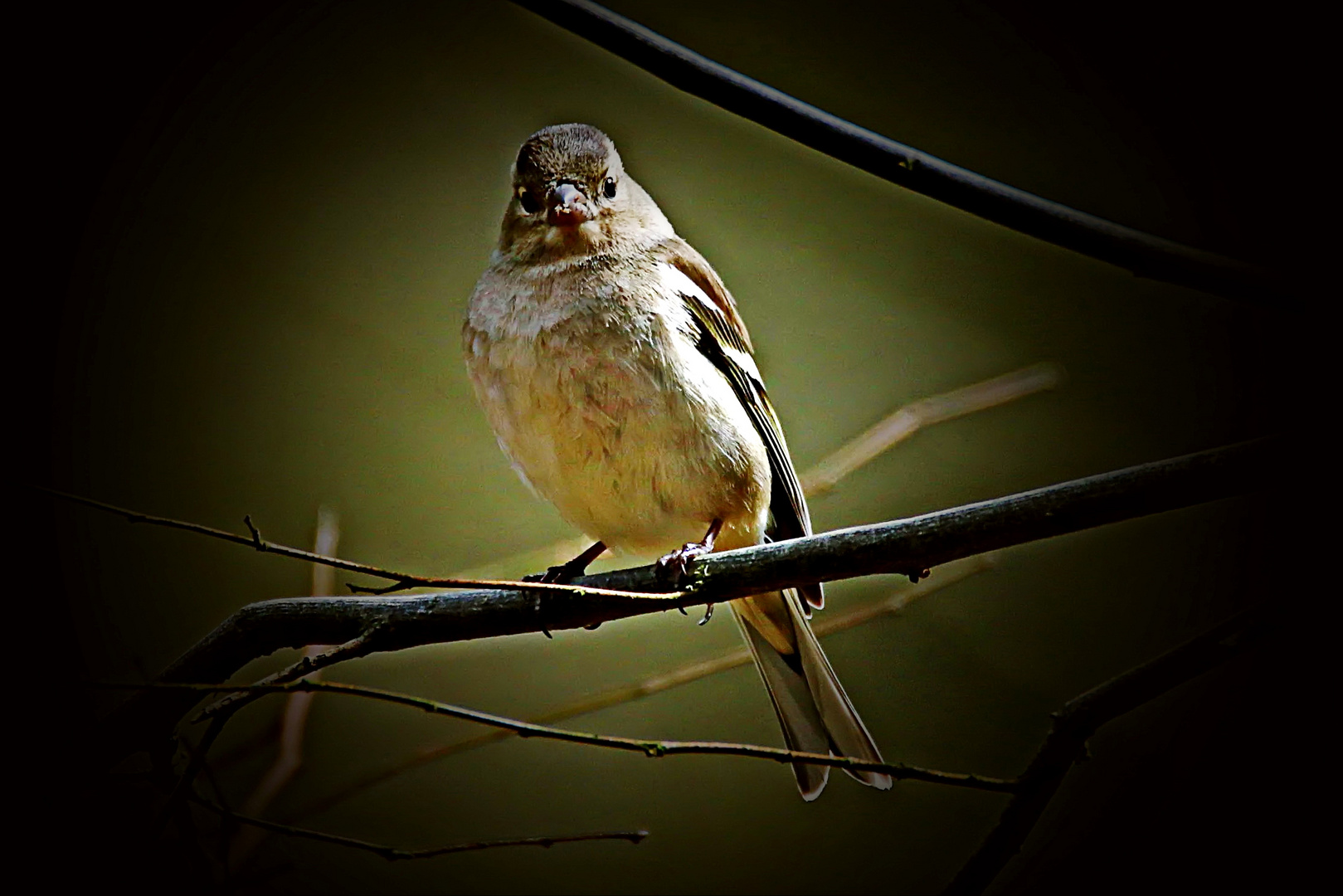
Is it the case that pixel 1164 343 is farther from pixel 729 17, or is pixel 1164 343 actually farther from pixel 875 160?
pixel 875 160

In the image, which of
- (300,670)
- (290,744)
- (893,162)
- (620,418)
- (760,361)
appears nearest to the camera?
(893,162)

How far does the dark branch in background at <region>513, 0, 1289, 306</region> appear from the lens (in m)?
1.18

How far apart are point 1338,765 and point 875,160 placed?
1.19m

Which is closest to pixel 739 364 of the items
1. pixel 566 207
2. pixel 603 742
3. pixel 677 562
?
pixel 566 207

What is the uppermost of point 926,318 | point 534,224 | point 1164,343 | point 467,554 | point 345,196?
point 345,196

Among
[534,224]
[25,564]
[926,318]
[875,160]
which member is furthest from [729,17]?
[25,564]

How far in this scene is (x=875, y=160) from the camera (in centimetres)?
122

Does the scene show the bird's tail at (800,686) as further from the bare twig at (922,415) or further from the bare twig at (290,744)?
the bare twig at (290,744)

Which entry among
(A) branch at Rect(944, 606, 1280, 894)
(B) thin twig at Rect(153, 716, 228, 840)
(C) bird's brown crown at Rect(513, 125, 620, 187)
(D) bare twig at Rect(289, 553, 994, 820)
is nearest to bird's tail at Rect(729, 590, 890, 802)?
(D) bare twig at Rect(289, 553, 994, 820)

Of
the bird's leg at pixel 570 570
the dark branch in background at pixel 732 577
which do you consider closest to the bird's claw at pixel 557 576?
the bird's leg at pixel 570 570

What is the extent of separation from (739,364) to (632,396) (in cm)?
33

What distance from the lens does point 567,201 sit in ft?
6.39

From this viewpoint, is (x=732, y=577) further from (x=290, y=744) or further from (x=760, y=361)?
(x=760, y=361)

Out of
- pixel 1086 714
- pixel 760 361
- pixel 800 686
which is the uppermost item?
pixel 760 361
